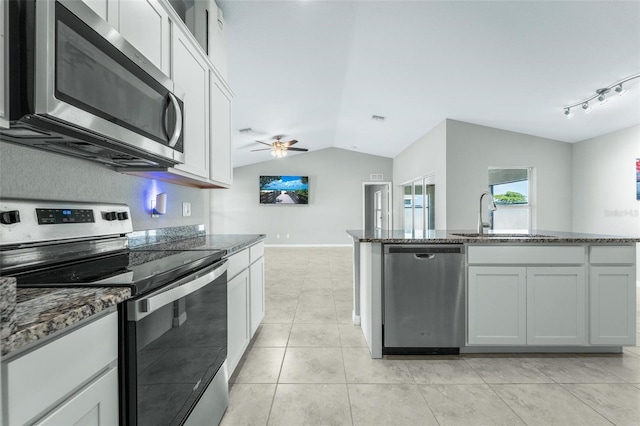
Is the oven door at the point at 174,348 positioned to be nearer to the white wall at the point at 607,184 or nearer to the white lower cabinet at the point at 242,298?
the white lower cabinet at the point at 242,298

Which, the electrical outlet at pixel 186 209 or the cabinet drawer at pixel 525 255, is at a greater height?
the electrical outlet at pixel 186 209

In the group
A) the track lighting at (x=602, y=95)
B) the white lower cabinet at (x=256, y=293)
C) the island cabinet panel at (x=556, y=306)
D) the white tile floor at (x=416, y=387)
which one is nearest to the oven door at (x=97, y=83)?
the white lower cabinet at (x=256, y=293)

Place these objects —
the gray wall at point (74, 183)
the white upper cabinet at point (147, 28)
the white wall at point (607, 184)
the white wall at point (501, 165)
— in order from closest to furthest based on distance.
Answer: the gray wall at point (74, 183)
the white upper cabinet at point (147, 28)
the white wall at point (607, 184)
the white wall at point (501, 165)

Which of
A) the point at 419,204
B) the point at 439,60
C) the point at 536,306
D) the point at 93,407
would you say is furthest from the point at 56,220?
the point at 419,204

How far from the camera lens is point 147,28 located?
58.2 inches

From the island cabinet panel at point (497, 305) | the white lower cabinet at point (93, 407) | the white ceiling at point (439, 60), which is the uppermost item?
the white ceiling at point (439, 60)

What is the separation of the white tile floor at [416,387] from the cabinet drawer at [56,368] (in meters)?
1.11

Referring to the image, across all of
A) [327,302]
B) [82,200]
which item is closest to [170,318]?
[82,200]

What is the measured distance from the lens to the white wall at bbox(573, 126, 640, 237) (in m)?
4.47

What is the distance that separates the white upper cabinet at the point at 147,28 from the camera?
4.37 feet

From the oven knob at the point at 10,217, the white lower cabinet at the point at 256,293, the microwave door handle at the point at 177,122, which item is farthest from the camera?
the white lower cabinet at the point at 256,293

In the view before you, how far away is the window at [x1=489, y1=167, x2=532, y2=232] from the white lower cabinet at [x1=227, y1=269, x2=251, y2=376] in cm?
502

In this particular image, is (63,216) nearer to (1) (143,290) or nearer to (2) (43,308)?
(1) (143,290)

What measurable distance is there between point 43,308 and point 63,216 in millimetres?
781
